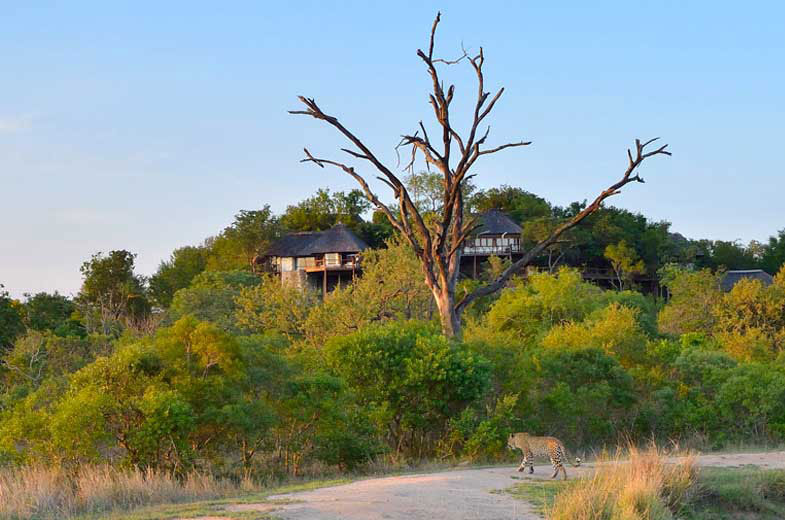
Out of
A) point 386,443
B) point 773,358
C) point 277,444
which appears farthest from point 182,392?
point 773,358

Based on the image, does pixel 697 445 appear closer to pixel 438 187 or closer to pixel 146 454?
pixel 146 454

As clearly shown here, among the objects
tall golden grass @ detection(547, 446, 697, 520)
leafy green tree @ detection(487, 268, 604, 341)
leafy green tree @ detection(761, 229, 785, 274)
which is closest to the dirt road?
tall golden grass @ detection(547, 446, 697, 520)

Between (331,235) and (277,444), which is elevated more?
(331,235)

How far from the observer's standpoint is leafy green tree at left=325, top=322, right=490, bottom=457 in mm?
17922

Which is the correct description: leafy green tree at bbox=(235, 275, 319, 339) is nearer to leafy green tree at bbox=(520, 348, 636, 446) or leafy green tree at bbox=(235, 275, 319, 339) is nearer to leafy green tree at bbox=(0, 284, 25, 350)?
leafy green tree at bbox=(0, 284, 25, 350)

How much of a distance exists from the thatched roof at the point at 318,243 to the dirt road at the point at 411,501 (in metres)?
46.5

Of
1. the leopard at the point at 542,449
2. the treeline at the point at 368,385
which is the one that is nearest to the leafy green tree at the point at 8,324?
the treeline at the point at 368,385

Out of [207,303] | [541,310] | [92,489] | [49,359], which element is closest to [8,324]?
[49,359]

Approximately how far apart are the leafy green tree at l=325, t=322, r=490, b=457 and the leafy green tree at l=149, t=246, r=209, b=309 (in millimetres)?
→ 35490

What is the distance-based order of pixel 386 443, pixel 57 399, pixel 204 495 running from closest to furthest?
pixel 204 495 → pixel 57 399 → pixel 386 443

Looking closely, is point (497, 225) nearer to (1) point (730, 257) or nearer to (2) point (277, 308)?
(1) point (730, 257)

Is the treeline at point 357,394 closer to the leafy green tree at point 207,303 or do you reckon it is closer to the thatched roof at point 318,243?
the leafy green tree at point 207,303

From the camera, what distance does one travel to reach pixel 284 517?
10.1m

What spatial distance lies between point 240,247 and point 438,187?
12.9m
